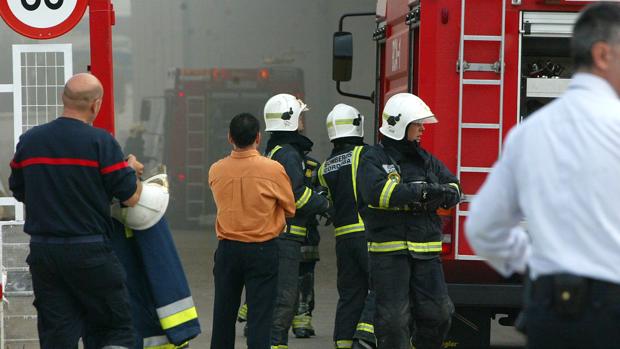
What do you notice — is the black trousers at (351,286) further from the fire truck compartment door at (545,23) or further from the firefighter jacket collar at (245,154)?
the fire truck compartment door at (545,23)

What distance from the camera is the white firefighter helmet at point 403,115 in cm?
683

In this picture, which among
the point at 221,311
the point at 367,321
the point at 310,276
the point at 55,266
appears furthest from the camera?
the point at 310,276

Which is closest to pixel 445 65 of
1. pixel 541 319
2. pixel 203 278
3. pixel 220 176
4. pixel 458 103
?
pixel 458 103

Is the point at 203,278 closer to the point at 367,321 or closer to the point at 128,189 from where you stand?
the point at 367,321

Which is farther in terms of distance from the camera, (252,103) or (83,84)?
(252,103)

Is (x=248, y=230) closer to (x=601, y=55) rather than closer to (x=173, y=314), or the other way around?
(x=173, y=314)

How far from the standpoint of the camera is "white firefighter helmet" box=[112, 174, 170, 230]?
5.66m

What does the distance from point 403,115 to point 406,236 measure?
2.18ft

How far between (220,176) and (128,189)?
149 centimetres

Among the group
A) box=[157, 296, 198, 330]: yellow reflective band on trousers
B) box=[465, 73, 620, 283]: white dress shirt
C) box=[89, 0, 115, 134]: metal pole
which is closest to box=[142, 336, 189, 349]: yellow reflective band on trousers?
box=[157, 296, 198, 330]: yellow reflective band on trousers

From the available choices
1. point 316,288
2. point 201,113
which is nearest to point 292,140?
point 316,288

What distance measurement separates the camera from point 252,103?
19328mm

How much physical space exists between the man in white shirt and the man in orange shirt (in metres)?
3.49

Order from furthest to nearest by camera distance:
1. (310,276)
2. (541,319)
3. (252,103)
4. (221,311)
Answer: (252,103)
(310,276)
(221,311)
(541,319)
